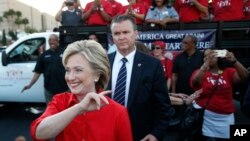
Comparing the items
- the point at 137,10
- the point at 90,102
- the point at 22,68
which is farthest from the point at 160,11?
the point at 90,102

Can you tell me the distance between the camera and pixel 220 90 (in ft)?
12.5

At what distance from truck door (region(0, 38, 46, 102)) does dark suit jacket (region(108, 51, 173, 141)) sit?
482 centimetres

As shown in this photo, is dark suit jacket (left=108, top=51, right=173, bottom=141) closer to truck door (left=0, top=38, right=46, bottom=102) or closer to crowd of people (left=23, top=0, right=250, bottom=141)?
crowd of people (left=23, top=0, right=250, bottom=141)

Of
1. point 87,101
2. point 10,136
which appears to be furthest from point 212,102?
point 10,136

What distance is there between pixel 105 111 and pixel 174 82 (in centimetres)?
378

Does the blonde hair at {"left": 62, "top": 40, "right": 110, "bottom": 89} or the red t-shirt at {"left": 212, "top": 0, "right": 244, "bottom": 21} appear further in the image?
the red t-shirt at {"left": 212, "top": 0, "right": 244, "bottom": 21}

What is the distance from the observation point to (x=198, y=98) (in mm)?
4000

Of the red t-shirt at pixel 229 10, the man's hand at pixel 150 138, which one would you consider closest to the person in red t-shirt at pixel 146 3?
the red t-shirt at pixel 229 10

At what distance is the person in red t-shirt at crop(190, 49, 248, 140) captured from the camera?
376cm

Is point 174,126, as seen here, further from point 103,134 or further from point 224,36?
point 103,134

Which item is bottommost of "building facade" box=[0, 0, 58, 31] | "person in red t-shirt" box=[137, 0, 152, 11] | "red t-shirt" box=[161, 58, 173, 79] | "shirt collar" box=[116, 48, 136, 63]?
"red t-shirt" box=[161, 58, 173, 79]

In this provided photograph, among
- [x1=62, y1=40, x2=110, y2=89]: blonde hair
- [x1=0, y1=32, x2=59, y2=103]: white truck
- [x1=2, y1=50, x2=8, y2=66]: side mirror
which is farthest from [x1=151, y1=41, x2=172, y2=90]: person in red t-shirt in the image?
[x1=62, y1=40, x2=110, y2=89]: blonde hair

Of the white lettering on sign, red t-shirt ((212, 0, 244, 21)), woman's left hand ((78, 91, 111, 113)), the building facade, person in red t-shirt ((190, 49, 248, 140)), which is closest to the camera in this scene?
woman's left hand ((78, 91, 111, 113))

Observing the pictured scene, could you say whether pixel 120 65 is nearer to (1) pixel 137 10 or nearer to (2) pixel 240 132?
(2) pixel 240 132
